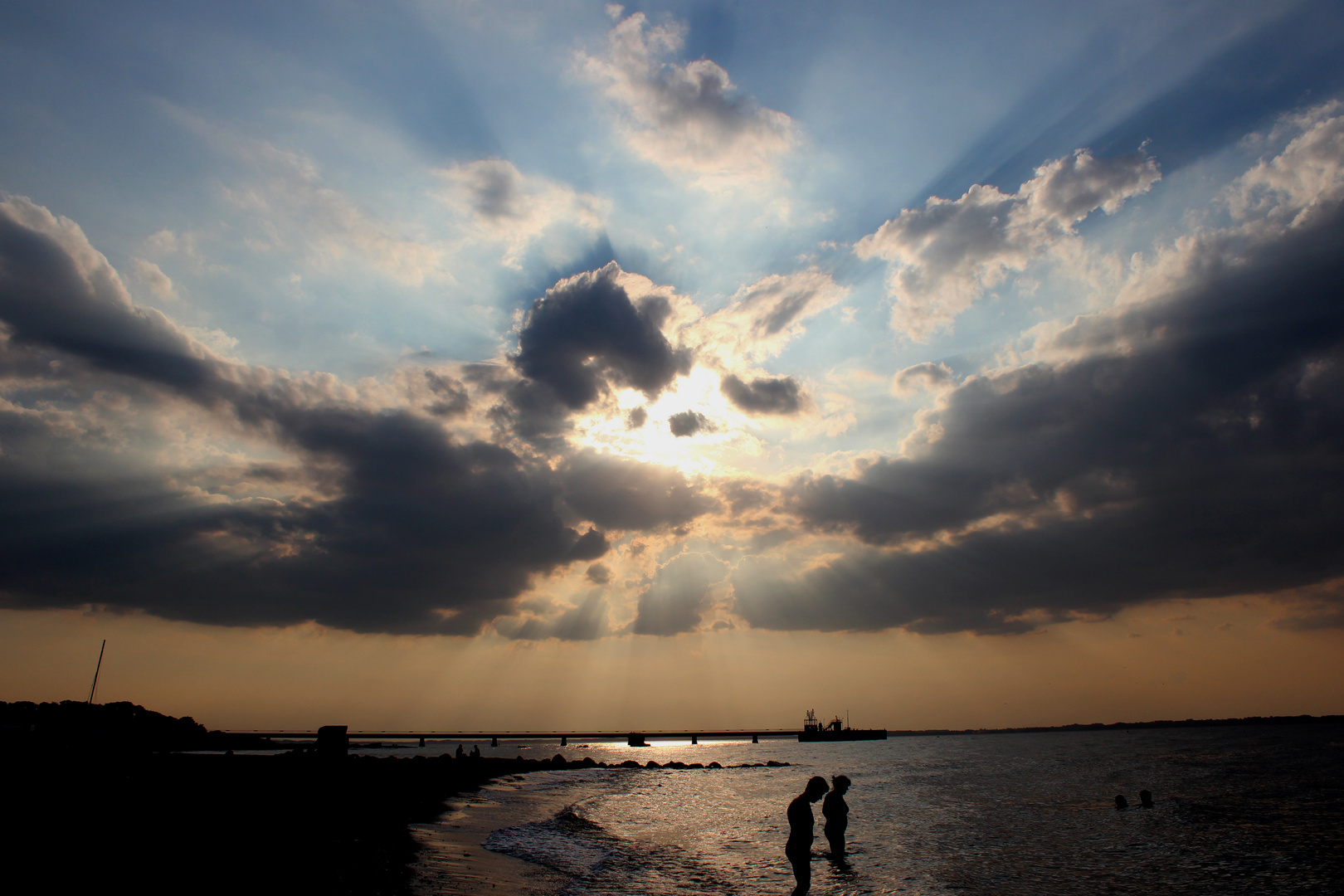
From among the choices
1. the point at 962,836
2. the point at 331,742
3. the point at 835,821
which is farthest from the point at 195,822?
the point at 962,836

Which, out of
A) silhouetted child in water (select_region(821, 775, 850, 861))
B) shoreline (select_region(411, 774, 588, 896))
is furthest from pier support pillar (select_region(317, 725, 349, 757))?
silhouetted child in water (select_region(821, 775, 850, 861))

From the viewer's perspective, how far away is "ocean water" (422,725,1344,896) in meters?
21.4

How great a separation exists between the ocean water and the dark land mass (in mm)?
3204

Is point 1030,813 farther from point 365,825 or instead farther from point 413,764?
point 413,764

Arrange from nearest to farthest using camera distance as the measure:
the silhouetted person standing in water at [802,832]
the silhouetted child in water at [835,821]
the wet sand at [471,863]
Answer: the silhouetted person standing in water at [802,832] → the wet sand at [471,863] → the silhouetted child in water at [835,821]

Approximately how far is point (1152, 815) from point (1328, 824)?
6.93 meters

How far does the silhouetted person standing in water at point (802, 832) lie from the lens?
16234 millimetres

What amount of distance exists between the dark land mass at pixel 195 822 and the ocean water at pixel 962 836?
320 centimetres

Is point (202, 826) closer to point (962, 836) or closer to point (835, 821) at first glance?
point (835, 821)

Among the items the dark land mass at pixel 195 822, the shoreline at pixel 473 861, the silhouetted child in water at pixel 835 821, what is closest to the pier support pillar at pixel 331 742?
the dark land mass at pixel 195 822

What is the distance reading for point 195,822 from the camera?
68.5 ft

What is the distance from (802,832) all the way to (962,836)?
1862cm

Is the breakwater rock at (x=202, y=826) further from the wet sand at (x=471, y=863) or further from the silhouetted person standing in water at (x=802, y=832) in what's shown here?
the silhouetted person standing in water at (x=802, y=832)

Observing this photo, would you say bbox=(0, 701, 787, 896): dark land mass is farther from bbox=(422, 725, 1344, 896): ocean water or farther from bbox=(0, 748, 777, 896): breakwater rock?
bbox=(422, 725, 1344, 896): ocean water
